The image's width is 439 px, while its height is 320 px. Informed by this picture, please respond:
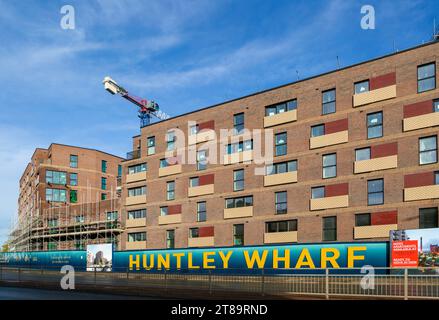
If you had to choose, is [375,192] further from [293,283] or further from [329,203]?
[293,283]

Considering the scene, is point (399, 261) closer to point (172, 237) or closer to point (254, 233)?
point (254, 233)

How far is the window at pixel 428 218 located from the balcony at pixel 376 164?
12.0 ft

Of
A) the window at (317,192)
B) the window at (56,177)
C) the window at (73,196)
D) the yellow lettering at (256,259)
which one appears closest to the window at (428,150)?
the window at (317,192)

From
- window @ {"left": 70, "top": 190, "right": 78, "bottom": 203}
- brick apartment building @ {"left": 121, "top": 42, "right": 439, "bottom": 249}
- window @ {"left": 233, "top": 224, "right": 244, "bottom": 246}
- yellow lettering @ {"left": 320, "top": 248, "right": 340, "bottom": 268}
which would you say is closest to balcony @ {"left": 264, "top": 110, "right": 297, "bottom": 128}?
brick apartment building @ {"left": 121, "top": 42, "right": 439, "bottom": 249}

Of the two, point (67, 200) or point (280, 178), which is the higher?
point (280, 178)

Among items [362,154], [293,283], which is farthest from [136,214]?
[293,283]

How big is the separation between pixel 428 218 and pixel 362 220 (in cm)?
458

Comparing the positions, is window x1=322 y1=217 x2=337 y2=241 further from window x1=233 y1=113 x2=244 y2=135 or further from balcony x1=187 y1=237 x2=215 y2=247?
window x1=233 y1=113 x2=244 y2=135

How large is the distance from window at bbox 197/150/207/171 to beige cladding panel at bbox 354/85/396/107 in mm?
15316

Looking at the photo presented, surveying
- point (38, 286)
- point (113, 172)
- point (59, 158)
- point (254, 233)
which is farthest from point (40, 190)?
point (38, 286)

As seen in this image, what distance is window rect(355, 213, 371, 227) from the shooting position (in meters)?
34.9

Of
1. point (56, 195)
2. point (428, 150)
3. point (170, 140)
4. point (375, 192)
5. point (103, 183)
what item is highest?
point (170, 140)

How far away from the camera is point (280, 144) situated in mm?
40812

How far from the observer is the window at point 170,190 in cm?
4834
